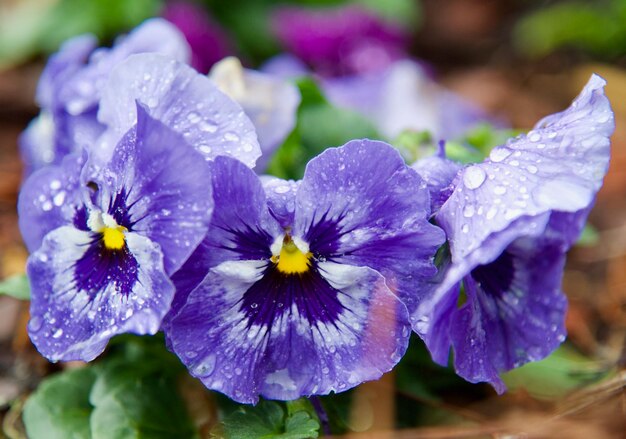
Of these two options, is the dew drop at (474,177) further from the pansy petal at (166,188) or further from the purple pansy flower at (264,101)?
the purple pansy flower at (264,101)

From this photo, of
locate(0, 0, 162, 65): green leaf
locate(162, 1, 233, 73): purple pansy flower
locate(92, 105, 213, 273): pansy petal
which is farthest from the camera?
locate(0, 0, 162, 65): green leaf

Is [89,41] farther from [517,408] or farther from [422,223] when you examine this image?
[517,408]

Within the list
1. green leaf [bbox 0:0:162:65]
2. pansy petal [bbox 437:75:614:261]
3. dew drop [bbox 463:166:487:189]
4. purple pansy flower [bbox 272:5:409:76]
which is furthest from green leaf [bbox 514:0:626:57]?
dew drop [bbox 463:166:487:189]

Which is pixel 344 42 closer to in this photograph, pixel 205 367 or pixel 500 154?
pixel 500 154

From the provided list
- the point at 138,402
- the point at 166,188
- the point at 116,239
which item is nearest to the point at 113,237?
the point at 116,239

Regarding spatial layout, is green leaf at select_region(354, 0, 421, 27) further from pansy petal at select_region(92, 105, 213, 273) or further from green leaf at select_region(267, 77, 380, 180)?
pansy petal at select_region(92, 105, 213, 273)

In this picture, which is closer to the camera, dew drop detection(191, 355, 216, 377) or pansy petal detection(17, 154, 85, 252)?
dew drop detection(191, 355, 216, 377)

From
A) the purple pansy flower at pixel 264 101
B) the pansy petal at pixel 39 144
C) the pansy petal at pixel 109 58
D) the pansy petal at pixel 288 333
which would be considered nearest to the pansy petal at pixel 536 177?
the pansy petal at pixel 288 333
